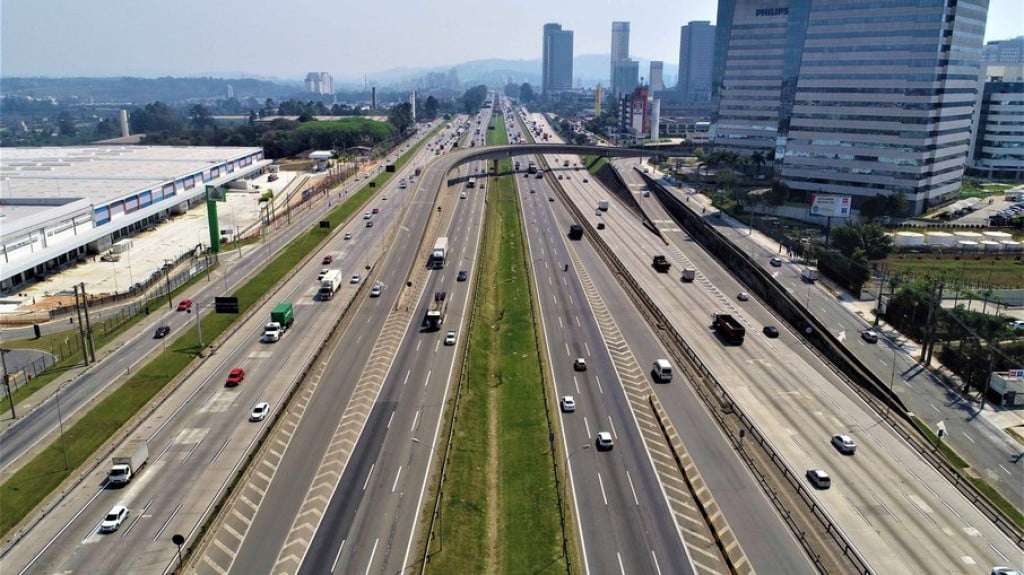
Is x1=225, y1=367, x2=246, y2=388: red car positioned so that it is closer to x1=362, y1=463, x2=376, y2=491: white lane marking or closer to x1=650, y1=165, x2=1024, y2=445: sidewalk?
x1=362, y1=463, x2=376, y2=491: white lane marking

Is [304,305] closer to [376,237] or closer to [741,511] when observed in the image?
[376,237]

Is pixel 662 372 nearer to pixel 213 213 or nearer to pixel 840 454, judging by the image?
pixel 840 454

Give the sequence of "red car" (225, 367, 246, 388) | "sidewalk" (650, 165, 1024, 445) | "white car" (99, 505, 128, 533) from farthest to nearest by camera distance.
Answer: "red car" (225, 367, 246, 388), "sidewalk" (650, 165, 1024, 445), "white car" (99, 505, 128, 533)

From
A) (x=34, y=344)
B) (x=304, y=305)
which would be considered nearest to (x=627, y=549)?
(x=304, y=305)

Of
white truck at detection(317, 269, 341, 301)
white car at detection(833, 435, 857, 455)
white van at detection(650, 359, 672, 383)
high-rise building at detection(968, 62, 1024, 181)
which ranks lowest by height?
white car at detection(833, 435, 857, 455)

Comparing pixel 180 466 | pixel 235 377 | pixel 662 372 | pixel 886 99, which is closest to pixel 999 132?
pixel 886 99

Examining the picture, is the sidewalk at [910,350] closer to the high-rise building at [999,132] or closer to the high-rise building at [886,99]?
the high-rise building at [886,99]

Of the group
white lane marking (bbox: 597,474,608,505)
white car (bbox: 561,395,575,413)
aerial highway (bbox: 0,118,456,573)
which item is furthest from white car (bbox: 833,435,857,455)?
aerial highway (bbox: 0,118,456,573)
